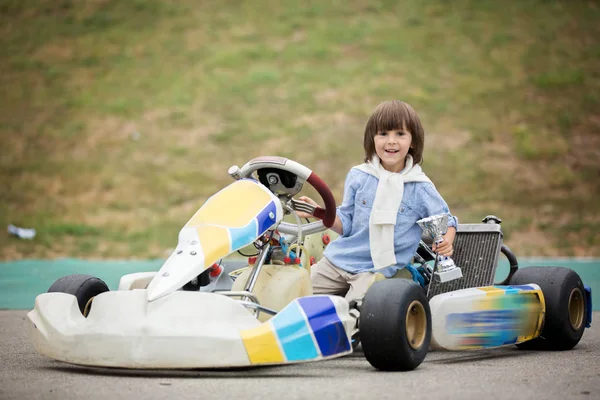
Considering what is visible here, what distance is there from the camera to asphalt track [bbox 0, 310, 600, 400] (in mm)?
3242

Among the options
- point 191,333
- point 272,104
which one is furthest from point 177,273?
point 272,104

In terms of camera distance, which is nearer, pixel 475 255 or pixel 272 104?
pixel 475 255

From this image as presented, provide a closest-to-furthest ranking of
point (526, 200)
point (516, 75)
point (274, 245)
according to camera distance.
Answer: point (274, 245), point (526, 200), point (516, 75)

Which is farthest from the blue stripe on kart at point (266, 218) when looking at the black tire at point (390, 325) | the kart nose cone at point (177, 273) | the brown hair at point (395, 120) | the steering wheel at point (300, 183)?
the brown hair at point (395, 120)

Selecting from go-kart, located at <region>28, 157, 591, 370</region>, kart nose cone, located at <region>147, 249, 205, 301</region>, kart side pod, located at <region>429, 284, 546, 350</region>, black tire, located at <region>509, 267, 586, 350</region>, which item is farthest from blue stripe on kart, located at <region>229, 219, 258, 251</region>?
black tire, located at <region>509, 267, 586, 350</region>

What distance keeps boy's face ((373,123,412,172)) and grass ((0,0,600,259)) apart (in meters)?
6.81

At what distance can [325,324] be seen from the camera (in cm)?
361

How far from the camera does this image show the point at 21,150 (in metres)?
15.1

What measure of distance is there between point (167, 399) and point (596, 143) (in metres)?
12.9

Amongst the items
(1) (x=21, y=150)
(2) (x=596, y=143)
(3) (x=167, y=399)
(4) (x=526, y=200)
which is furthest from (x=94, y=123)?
(3) (x=167, y=399)

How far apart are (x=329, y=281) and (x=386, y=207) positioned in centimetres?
43

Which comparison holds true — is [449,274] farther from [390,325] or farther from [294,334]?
[294,334]

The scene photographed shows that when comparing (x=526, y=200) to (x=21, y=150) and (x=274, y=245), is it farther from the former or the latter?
(x=274, y=245)

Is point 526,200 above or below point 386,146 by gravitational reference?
below
